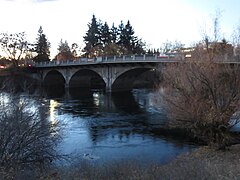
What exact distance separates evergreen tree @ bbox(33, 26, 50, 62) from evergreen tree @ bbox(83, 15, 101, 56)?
15.0m

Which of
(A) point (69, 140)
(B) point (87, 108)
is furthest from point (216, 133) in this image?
(B) point (87, 108)

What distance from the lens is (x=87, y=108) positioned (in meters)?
41.5

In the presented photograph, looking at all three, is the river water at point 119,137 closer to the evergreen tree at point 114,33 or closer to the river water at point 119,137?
the river water at point 119,137

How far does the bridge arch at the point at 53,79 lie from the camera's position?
89.2 meters

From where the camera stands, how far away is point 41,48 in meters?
113

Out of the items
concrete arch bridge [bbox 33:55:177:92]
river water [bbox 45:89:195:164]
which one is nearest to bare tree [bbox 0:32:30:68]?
concrete arch bridge [bbox 33:55:177:92]

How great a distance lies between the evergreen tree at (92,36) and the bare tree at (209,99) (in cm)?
8663

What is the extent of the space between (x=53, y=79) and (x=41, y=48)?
78.2ft

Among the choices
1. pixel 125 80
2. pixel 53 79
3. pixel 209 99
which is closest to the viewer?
pixel 209 99

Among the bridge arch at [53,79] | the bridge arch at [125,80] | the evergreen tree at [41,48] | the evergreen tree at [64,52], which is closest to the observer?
the bridge arch at [125,80]

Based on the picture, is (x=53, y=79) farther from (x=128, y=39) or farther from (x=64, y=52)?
(x=128, y=39)

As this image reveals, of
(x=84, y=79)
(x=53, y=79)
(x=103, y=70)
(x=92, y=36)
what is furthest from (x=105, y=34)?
(x=103, y=70)

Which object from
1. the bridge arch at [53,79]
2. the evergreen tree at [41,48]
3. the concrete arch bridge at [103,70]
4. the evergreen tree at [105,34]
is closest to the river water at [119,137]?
the concrete arch bridge at [103,70]

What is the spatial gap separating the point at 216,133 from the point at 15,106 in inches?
470
